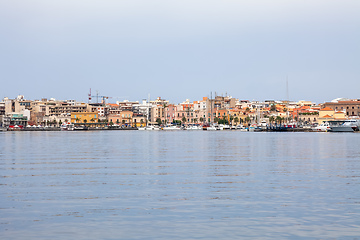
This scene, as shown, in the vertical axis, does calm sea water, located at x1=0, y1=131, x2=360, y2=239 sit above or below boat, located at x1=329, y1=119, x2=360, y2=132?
below

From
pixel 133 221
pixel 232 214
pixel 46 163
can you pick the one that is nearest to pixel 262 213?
pixel 232 214

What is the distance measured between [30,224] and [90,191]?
690 centimetres

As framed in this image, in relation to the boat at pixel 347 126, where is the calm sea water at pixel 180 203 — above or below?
below

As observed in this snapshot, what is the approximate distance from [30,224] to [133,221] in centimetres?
306

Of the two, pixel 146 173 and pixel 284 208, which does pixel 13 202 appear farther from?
pixel 146 173

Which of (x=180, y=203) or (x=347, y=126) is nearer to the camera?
(x=180, y=203)

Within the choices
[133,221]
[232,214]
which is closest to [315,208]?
[232,214]

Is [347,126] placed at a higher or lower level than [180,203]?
higher

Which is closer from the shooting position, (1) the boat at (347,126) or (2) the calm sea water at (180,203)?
(2) the calm sea water at (180,203)

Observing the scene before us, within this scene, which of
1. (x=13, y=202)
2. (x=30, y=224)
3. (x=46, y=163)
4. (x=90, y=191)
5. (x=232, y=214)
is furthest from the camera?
(x=46, y=163)

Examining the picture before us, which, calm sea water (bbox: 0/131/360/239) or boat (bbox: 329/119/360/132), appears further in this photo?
boat (bbox: 329/119/360/132)

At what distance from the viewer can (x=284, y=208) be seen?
20.1m

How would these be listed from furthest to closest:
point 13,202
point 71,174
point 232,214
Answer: point 71,174
point 13,202
point 232,214

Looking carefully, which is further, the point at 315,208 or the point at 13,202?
the point at 13,202
